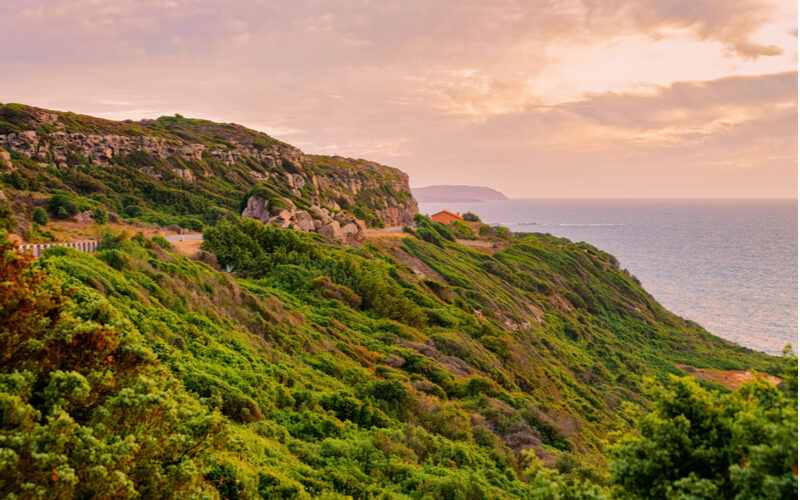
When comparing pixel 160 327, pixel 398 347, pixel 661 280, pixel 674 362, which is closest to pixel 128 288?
pixel 160 327

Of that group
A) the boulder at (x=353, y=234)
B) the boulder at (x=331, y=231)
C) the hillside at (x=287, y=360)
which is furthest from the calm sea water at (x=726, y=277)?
the boulder at (x=331, y=231)

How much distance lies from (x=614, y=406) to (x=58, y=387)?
30175 millimetres

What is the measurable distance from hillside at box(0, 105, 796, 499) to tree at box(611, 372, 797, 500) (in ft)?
0.39

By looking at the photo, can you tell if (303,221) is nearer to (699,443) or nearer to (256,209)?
(256,209)

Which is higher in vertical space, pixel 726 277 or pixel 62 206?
pixel 62 206

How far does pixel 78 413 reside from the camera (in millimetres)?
6738

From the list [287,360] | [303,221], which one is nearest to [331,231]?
[303,221]

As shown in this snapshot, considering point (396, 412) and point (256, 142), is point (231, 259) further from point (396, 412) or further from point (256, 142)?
point (256, 142)

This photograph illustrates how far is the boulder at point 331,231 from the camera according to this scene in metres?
44.8

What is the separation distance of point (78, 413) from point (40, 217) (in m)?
32.8

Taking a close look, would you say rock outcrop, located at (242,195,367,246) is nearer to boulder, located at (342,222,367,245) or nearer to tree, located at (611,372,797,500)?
boulder, located at (342,222,367,245)

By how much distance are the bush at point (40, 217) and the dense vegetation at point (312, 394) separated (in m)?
12.8

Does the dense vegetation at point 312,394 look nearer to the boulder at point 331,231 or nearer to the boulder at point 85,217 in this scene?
the boulder at point 331,231

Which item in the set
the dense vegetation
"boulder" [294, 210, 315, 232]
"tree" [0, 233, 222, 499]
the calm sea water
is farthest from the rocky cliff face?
the calm sea water
